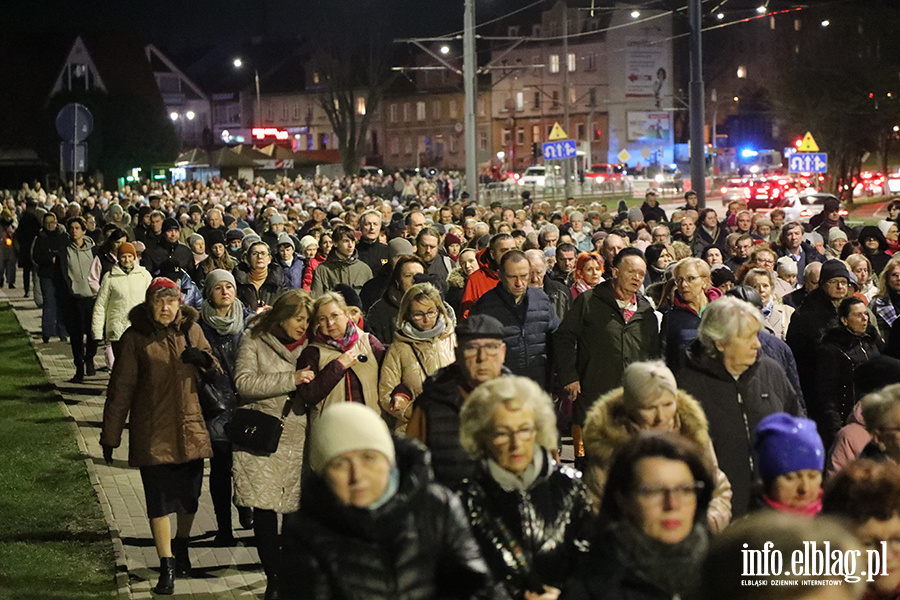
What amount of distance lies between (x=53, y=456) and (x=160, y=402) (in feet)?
14.8

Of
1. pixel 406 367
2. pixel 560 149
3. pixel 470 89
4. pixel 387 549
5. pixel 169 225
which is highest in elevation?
pixel 470 89

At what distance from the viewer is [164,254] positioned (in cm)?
1631

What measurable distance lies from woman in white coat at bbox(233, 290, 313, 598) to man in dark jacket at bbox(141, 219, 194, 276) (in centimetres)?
851

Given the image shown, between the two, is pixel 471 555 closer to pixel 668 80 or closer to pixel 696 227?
pixel 696 227

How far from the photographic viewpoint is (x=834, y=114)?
59.8 meters

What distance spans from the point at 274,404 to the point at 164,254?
923 centimetres

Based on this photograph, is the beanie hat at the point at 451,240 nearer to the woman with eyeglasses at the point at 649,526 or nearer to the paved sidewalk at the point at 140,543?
the paved sidewalk at the point at 140,543

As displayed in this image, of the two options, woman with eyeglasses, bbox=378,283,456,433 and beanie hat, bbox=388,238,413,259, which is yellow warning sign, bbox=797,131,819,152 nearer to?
beanie hat, bbox=388,238,413,259

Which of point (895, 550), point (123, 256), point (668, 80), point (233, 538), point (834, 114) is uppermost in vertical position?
point (668, 80)

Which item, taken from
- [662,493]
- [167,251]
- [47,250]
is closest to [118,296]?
[167,251]

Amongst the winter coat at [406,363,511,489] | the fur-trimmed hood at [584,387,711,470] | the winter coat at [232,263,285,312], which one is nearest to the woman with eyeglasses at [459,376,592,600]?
the fur-trimmed hood at [584,387,711,470]

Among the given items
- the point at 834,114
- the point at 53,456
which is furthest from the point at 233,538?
the point at 834,114

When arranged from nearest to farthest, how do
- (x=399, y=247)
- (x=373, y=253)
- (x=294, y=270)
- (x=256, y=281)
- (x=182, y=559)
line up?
(x=182, y=559)
(x=256, y=281)
(x=399, y=247)
(x=294, y=270)
(x=373, y=253)

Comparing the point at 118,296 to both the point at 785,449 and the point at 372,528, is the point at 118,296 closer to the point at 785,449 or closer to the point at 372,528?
the point at 785,449
